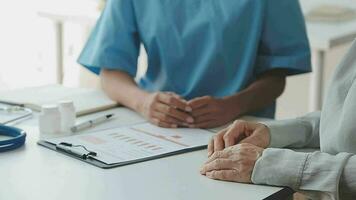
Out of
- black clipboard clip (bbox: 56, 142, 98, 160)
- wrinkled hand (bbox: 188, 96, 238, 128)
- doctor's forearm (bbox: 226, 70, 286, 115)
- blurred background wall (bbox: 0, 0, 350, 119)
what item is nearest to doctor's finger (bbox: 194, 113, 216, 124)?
wrinkled hand (bbox: 188, 96, 238, 128)

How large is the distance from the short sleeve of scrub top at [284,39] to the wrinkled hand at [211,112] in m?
0.23

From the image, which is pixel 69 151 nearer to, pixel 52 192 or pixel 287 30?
pixel 52 192

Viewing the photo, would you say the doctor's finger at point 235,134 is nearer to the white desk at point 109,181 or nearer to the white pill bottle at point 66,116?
the white desk at point 109,181

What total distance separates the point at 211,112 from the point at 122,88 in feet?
0.95

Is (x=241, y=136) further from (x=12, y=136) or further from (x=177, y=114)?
(x=12, y=136)

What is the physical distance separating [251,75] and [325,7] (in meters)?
1.27

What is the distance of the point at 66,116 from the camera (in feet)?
4.35

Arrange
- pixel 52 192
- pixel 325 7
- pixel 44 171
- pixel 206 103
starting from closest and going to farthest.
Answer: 1. pixel 52 192
2. pixel 44 171
3. pixel 206 103
4. pixel 325 7

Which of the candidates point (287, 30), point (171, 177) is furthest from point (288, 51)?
point (171, 177)

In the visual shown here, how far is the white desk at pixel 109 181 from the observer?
3.16 ft

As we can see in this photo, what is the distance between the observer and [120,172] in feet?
3.52

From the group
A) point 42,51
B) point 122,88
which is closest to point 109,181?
point 122,88

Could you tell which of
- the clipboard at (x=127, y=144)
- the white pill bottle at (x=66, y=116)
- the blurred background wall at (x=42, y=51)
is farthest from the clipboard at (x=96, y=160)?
the blurred background wall at (x=42, y=51)

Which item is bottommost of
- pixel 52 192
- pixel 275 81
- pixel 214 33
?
pixel 52 192
